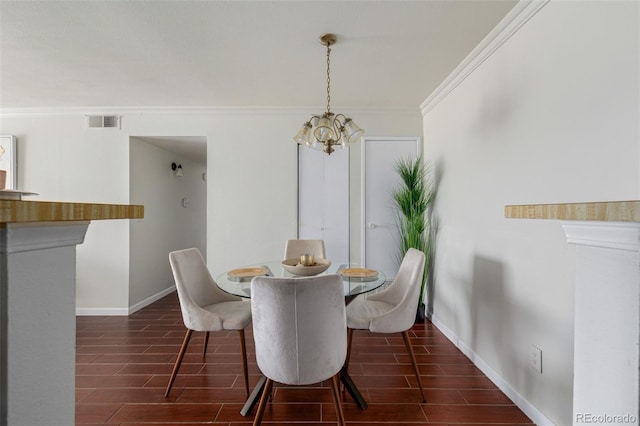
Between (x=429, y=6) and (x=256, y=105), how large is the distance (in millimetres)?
2316

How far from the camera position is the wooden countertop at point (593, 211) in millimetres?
520

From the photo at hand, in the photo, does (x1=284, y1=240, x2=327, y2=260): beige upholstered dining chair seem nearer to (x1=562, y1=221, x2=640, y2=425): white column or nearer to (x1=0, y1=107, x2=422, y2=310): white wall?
(x1=0, y1=107, x2=422, y2=310): white wall

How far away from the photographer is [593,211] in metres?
0.58

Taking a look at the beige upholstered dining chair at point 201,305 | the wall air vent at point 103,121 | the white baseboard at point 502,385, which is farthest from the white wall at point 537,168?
the wall air vent at point 103,121

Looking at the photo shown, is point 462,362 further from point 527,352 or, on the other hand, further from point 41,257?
point 41,257

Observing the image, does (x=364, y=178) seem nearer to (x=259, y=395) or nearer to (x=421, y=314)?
(x=421, y=314)

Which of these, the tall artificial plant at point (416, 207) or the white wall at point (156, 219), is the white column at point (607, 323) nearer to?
the tall artificial plant at point (416, 207)

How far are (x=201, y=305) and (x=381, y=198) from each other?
2403 mm

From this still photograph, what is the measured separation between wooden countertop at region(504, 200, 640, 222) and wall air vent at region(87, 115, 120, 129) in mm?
4384

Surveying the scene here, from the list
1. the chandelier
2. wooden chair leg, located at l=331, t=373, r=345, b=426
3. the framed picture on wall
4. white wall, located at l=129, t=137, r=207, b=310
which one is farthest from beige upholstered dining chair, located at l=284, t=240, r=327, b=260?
the framed picture on wall

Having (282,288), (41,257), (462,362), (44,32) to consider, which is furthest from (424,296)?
(44,32)

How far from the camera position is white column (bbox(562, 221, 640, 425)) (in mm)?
559

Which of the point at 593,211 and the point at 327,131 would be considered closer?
the point at 593,211

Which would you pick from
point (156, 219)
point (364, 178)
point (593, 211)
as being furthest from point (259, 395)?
point (156, 219)
